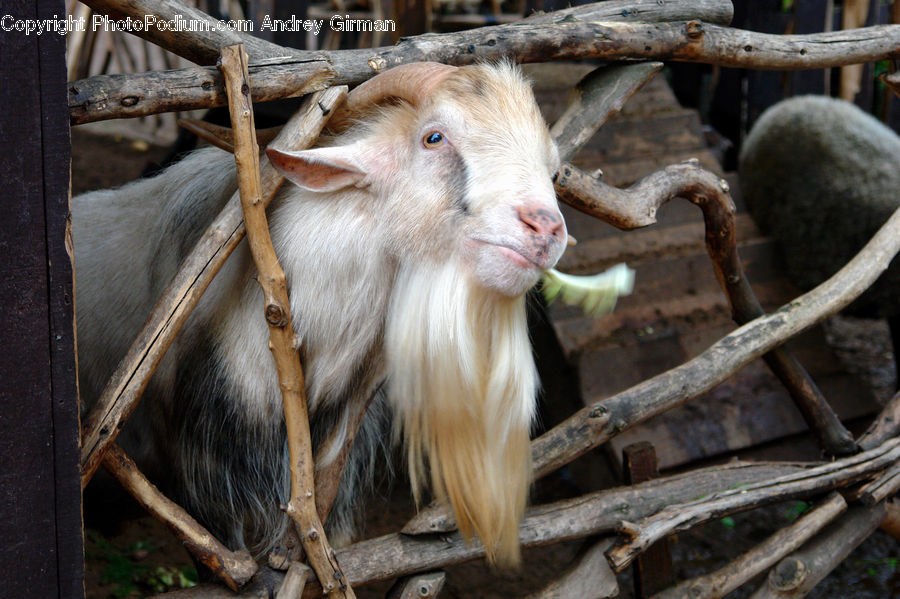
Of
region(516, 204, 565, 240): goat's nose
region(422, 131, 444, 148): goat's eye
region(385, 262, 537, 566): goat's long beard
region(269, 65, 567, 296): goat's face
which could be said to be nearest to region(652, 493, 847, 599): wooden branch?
region(385, 262, 537, 566): goat's long beard

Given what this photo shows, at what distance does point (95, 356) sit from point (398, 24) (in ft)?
8.99

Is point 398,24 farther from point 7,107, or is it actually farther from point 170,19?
point 7,107

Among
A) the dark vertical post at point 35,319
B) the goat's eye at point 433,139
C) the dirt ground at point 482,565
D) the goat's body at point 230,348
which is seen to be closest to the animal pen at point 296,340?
the dark vertical post at point 35,319

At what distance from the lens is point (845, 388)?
4305 millimetres

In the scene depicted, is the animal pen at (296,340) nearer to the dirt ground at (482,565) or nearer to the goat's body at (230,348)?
the goat's body at (230,348)

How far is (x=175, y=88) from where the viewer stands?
2029 mm

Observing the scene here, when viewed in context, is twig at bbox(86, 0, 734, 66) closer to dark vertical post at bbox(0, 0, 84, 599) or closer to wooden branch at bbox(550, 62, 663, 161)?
wooden branch at bbox(550, 62, 663, 161)

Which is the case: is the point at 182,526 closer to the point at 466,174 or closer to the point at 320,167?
the point at 320,167

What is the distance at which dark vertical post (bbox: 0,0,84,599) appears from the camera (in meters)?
1.59

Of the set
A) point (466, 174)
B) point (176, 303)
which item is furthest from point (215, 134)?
point (466, 174)

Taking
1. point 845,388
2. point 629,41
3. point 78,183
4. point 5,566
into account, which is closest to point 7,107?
point 5,566

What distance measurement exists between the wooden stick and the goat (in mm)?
180

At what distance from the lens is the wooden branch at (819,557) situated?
297 cm

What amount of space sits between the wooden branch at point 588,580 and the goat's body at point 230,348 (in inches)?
27.2
